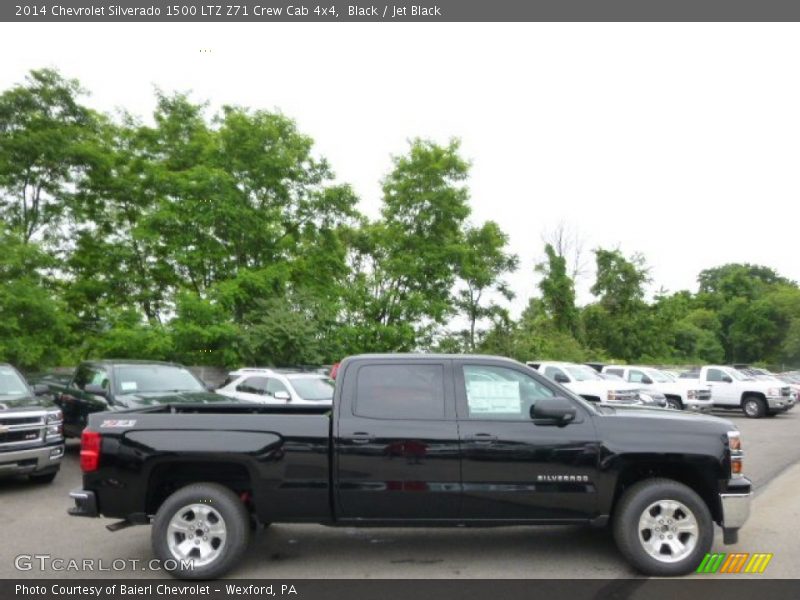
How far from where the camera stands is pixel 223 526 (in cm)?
533

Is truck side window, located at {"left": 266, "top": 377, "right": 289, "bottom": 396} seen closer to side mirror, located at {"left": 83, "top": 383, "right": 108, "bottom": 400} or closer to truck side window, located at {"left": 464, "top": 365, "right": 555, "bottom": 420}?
side mirror, located at {"left": 83, "top": 383, "right": 108, "bottom": 400}

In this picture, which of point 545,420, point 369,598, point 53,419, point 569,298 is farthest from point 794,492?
point 569,298

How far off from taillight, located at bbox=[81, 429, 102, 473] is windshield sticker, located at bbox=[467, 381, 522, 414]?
3175mm

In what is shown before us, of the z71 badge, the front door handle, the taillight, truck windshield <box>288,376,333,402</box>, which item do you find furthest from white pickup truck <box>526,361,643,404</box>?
the taillight

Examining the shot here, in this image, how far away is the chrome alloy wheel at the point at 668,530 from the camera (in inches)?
209

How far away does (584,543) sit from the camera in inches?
246

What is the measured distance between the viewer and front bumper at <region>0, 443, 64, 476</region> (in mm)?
8328

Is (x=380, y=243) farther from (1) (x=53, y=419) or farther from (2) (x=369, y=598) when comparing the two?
(2) (x=369, y=598)

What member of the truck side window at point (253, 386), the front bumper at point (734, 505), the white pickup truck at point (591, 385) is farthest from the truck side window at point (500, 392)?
the white pickup truck at point (591, 385)

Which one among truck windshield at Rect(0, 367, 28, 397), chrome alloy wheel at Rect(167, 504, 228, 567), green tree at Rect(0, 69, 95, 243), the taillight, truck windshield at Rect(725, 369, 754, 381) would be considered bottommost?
chrome alloy wheel at Rect(167, 504, 228, 567)

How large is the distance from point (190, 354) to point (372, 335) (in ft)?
28.7

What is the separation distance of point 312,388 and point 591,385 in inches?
347

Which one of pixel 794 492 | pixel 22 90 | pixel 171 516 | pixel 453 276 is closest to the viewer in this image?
pixel 171 516

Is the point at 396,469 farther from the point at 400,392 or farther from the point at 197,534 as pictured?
the point at 197,534
